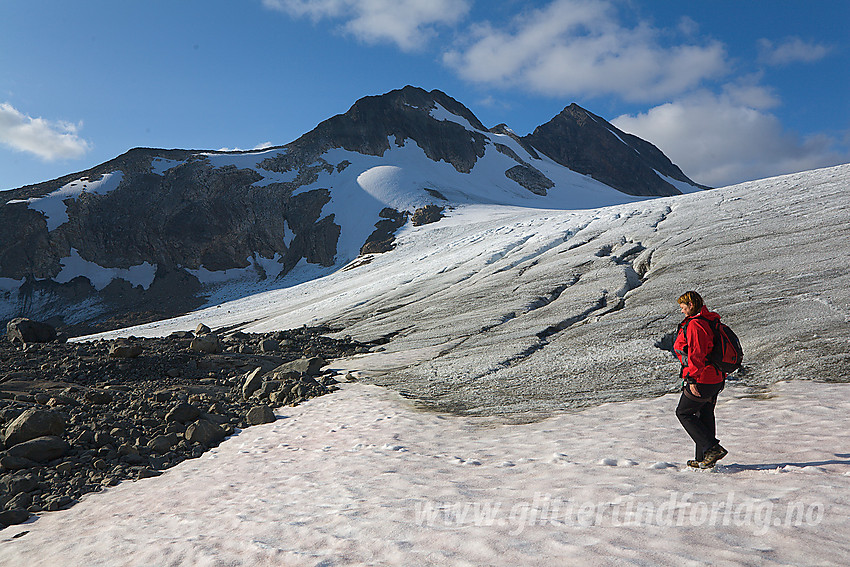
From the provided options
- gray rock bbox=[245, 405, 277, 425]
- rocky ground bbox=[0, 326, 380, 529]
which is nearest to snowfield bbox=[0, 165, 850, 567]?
gray rock bbox=[245, 405, 277, 425]

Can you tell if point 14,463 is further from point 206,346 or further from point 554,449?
point 206,346

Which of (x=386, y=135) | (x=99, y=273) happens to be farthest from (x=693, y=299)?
(x=386, y=135)

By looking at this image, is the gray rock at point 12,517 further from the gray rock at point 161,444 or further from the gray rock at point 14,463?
the gray rock at point 161,444

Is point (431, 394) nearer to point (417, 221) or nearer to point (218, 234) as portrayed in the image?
point (417, 221)

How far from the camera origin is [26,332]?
22547mm

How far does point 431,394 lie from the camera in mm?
12562

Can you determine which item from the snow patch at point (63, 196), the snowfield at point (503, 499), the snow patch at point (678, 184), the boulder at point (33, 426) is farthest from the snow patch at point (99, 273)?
the snow patch at point (678, 184)

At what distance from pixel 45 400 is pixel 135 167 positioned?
89.9 meters

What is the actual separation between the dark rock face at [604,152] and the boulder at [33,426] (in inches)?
5541

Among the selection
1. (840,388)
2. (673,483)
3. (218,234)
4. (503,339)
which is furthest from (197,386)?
(218,234)

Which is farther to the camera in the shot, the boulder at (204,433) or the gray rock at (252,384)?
the gray rock at (252,384)

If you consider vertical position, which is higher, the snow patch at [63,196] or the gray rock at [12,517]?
the snow patch at [63,196]

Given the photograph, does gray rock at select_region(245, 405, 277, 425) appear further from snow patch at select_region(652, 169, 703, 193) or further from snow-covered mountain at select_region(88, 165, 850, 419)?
snow patch at select_region(652, 169, 703, 193)

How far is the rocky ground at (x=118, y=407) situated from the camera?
819 centimetres
